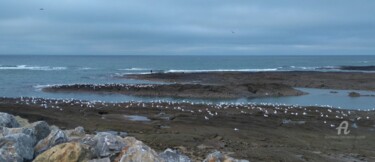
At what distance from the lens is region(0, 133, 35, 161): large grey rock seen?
9.57 meters

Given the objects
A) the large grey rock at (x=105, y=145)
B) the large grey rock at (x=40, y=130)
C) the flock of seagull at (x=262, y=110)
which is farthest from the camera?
the flock of seagull at (x=262, y=110)

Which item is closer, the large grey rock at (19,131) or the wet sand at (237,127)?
the large grey rock at (19,131)

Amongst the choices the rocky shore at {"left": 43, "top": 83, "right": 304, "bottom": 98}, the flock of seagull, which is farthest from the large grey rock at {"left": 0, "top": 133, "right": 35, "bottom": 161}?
the rocky shore at {"left": 43, "top": 83, "right": 304, "bottom": 98}

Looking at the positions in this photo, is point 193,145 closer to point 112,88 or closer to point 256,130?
point 256,130

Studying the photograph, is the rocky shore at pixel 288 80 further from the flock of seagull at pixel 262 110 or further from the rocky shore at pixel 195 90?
the flock of seagull at pixel 262 110

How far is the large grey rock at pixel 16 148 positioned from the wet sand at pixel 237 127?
579cm

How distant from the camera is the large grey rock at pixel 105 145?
33.5ft

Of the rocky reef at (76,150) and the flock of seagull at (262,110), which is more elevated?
the rocky reef at (76,150)

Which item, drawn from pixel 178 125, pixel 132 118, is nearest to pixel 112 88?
pixel 132 118

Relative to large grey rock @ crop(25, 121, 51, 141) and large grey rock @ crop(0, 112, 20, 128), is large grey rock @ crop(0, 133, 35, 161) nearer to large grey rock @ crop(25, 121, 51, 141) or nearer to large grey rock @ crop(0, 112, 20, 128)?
large grey rock @ crop(25, 121, 51, 141)

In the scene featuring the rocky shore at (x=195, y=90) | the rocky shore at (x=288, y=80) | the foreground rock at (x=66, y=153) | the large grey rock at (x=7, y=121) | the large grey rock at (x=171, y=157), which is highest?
the large grey rock at (x=7, y=121)

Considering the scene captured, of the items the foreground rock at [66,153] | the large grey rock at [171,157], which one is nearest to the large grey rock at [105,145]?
the foreground rock at [66,153]

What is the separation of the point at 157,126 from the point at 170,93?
2224 cm

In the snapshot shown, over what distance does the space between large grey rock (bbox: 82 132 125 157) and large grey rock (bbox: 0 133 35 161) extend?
1.22 m
